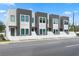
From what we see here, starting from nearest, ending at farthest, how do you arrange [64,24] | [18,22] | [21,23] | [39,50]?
[39,50] < [64,24] < [18,22] < [21,23]

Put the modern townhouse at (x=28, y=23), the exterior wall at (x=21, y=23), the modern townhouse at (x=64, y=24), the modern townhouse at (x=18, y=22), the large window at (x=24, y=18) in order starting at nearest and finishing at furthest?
1. the modern townhouse at (x=64, y=24)
2. the modern townhouse at (x=28, y=23)
3. the modern townhouse at (x=18, y=22)
4. the exterior wall at (x=21, y=23)
5. the large window at (x=24, y=18)

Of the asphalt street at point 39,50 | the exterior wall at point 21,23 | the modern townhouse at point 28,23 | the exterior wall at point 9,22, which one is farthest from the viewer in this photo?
the exterior wall at point 21,23

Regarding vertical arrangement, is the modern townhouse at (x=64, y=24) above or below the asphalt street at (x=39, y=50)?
above

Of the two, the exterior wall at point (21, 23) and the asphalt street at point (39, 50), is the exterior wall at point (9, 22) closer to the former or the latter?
the exterior wall at point (21, 23)

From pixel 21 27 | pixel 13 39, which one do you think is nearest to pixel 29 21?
A: pixel 21 27

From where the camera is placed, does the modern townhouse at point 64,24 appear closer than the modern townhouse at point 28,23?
Yes

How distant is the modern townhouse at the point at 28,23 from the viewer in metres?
26.8

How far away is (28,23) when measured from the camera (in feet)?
101

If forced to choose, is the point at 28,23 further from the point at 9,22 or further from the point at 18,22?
the point at 9,22

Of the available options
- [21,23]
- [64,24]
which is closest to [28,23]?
[21,23]

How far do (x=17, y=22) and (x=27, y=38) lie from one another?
2719mm

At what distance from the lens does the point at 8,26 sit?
28.0m

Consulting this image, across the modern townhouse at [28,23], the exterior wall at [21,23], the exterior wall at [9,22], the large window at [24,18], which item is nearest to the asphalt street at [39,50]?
the modern townhouse at [28,23]

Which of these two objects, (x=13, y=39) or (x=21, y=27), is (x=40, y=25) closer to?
(x=21, y=27)
